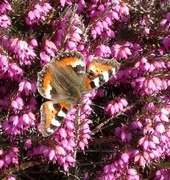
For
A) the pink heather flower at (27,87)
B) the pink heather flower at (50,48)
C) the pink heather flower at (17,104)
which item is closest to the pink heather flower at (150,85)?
the pink heather flower at (50,48)

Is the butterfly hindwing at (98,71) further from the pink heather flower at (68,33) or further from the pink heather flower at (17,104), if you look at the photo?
the pink heather flower at (17,104)

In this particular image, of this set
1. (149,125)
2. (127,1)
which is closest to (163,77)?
(149,125)

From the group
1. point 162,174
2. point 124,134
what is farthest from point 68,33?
point 162,174

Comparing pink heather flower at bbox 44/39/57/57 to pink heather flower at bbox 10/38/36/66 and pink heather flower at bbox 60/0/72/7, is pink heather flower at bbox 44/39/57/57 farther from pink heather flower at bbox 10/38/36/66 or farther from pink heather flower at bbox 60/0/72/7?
pink heather flower at bbox 60/0/72/7

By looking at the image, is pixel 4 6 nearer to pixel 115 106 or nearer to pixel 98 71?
pixel 98 71

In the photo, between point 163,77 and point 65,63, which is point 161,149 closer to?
point 163,77

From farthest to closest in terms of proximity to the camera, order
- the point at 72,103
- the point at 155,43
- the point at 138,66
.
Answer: the point at 155,43 < the point at 138,66 < the point at 72,103
